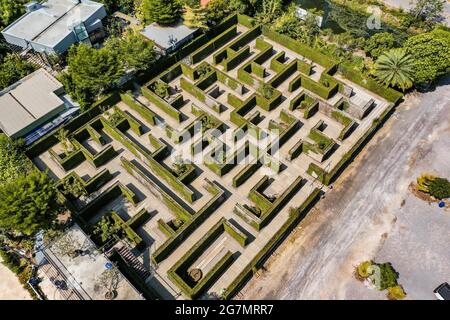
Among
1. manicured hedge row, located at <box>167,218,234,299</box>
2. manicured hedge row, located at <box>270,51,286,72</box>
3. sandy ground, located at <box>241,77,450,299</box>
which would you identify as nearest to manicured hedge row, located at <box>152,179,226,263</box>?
manicured hedge row, located at <box>167,218,234,299</box>

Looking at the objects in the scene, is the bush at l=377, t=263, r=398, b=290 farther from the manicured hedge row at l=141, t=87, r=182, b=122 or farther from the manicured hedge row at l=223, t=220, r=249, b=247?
the manicured hedge row at l=141, t=87, r=182, b=122

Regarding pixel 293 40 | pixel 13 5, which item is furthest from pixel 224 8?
pixel 13 5

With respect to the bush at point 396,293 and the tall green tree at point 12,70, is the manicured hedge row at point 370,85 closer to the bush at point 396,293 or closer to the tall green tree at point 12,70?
the bush at point 396,293

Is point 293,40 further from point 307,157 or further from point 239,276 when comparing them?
point 239,276

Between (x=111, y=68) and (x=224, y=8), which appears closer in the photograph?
(x=111, y=68)

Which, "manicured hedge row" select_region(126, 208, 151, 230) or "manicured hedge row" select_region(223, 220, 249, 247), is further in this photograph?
"manicured hedge row" select_region(126, 208, 151, 230)
